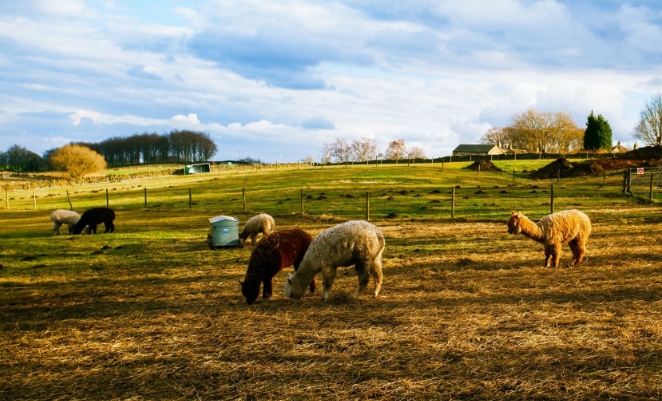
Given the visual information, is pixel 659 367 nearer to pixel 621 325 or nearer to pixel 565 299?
pixel 621 325

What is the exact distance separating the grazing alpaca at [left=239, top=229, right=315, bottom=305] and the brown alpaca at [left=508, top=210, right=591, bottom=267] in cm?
569

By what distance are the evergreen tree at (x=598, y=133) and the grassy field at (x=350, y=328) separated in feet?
250

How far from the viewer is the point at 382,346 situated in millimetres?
7094

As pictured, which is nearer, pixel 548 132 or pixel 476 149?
pixel 548 132

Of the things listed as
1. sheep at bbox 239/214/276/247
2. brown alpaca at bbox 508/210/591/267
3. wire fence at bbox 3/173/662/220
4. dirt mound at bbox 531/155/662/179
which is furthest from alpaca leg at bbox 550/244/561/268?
dirt mound at bbox 531/155/662/179

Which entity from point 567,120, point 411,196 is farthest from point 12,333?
point 567,120

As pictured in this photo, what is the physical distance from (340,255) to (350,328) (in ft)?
5.81

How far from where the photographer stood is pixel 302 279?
9.70 m

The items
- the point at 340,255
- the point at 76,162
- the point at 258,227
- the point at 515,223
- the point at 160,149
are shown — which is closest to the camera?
the point at 340,255

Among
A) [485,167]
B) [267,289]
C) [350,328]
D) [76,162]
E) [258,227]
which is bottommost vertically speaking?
[350,328]

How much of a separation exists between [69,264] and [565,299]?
1505 centimetres

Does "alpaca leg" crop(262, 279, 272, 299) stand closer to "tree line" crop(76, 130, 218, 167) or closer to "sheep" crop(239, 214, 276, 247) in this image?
"sheep" crop(239, 214, 276, 247)

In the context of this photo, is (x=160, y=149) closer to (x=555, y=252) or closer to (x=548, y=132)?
(x=548, y=132)

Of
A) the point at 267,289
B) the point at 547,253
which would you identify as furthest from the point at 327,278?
the point at 547,253
